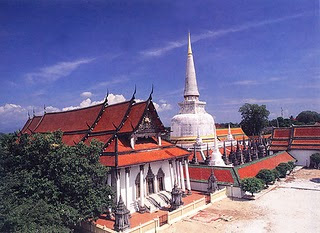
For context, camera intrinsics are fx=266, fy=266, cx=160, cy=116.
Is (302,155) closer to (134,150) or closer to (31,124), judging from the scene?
(134,150)

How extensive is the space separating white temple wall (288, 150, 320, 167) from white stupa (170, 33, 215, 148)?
12054 millimetres

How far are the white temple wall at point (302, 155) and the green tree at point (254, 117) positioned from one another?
92.2 feet

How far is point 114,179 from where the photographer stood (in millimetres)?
18875

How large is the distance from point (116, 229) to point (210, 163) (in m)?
16.0

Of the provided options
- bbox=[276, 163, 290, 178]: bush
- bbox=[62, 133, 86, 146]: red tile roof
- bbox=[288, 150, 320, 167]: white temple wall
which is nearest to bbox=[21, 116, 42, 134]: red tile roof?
bbox=[62, 133, 86, 146]: red tile roof

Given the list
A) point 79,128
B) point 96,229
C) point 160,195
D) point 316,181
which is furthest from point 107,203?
point 316,181

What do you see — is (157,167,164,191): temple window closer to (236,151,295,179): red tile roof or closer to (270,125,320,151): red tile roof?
(236,151,295,179): red tile roof

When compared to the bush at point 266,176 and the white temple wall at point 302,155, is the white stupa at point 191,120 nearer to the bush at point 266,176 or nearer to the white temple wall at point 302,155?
the white temple wall at point 302,155

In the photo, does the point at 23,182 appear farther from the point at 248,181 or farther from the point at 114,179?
the point at 248,181

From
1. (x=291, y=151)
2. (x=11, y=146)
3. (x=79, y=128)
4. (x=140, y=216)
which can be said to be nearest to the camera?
(x=11, y=146)

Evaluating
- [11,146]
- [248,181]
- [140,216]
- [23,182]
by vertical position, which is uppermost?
[11,146]

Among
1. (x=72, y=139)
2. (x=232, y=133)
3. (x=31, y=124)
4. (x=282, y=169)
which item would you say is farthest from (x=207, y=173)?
(x=232, y=133)

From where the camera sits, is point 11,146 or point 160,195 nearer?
point 11,146

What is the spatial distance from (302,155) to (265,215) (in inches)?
945
